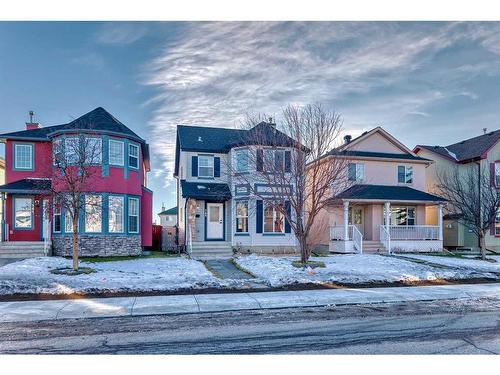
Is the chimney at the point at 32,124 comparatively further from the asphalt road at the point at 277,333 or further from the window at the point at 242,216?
the asphalt road at the point at 277,333

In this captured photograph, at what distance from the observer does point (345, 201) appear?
20750 millimetres

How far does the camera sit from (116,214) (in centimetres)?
1852

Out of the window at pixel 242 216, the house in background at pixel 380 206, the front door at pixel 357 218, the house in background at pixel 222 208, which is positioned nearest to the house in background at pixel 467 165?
the house in background at pixel 380 206

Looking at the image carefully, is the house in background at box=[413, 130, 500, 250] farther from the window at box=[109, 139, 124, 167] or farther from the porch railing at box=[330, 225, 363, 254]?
the window at box=[109, 139, 124, 167]

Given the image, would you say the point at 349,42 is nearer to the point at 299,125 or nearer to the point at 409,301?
the point at 299,125

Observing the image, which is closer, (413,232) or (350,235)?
(350,235)

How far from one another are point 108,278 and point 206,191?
29.7 feet

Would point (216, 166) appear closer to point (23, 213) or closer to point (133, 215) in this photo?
Result: point (133, 215)

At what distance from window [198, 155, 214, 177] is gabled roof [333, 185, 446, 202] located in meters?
7.29

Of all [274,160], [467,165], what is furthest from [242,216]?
[467,165]

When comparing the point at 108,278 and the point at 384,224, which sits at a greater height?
the point at 384,224

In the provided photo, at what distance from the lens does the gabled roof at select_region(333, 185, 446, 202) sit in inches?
846

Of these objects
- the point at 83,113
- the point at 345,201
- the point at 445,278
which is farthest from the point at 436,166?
the point at 83,113

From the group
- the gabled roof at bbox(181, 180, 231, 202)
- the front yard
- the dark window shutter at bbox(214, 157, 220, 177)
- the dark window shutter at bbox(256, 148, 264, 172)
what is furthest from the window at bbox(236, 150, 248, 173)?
the front yard
